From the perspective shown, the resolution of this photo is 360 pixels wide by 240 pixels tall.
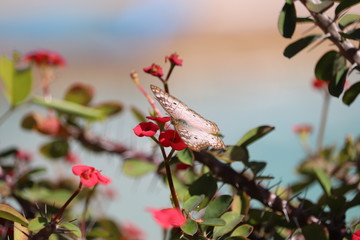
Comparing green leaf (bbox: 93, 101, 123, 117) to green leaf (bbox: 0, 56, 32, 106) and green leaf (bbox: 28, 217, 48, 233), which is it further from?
green leaf (bbox: 28, 217, 48, 233)

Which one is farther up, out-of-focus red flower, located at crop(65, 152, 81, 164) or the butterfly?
out-of-focus red flower, located at crop(65, 152, 81, 164)

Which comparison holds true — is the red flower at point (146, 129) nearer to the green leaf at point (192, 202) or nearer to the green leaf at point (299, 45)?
the green leaf at point (192, 202)

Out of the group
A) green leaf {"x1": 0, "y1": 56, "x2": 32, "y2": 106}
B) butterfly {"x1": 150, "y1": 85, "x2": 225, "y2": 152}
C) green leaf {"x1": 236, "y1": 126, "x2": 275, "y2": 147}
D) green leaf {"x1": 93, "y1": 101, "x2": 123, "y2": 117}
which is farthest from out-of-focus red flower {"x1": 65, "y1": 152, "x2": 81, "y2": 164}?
butterfly {"x1": 150, "y1": 85, "x2": 225, "y2": 152}

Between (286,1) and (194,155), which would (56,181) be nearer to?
(194,155)

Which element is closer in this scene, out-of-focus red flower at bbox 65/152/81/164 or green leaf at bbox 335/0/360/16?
green leaf at bbox 335/0/360/16

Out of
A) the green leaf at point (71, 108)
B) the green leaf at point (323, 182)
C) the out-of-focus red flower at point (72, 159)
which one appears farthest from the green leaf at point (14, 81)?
the green leaf at point (323, 182)

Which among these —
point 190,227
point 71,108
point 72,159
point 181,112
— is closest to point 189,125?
point 181,112
